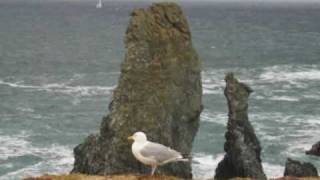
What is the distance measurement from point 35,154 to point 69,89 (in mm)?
34049

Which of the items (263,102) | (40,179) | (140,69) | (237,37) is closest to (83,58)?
(263,102)

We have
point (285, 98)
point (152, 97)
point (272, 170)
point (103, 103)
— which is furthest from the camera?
point (285, 98)

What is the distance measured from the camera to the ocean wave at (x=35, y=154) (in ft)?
164

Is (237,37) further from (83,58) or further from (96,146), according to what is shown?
(96,146)

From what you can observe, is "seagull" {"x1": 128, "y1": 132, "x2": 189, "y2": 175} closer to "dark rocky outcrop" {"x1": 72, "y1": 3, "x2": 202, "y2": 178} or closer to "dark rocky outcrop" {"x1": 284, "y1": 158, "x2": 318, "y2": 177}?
"dark rocky outcrop" {"x1": 72, "y1": 3, "x2": 202, "y2": 178}

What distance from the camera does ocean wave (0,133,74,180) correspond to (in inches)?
1974

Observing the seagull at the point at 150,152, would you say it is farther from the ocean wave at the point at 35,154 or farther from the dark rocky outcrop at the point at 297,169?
the ocean wave at the point at 35,154

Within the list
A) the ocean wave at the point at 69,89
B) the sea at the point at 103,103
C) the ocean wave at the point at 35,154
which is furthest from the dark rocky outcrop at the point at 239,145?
the ocean wave at the point at 69,89

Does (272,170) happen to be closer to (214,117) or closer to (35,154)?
(35,154)

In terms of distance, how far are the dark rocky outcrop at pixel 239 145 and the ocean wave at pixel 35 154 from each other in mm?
11887

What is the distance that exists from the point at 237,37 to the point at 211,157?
481 feet

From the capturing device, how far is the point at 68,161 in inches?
2077

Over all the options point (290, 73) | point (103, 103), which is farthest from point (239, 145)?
point (290, 73)

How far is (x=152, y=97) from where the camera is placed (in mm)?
42594
